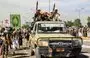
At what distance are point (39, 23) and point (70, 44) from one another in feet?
9.51

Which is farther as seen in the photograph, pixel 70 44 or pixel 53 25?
pixel 53 25

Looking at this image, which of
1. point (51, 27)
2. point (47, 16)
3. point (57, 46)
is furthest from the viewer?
point (47, 16)

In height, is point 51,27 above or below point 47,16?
below

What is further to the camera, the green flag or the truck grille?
the green flag

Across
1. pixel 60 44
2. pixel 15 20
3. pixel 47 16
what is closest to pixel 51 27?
pixel 60 44

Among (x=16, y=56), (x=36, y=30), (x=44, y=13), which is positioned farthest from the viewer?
(x=44, y=13)

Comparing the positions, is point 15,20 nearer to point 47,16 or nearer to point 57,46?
point 47,16

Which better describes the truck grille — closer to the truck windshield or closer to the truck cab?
the truck cab

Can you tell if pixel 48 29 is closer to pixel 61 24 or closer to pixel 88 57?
pixel 61 24

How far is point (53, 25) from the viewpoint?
18641 millimetres

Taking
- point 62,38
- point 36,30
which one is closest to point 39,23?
point 36,30

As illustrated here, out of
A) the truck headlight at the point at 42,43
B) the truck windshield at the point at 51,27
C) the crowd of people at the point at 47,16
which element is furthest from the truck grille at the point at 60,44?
the crowd of people at the point at 47,16

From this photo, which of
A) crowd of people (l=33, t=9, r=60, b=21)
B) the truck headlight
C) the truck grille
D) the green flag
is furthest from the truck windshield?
crowd of people (l=33, t=9, r=60, b=21)

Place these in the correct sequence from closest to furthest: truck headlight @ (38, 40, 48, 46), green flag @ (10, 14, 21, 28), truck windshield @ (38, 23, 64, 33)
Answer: truck headlight @ (38, 40, 48, 46) → truck windshield @ (38, 23, 64, 33) → green flag @ (10, 14, 21, 28)
